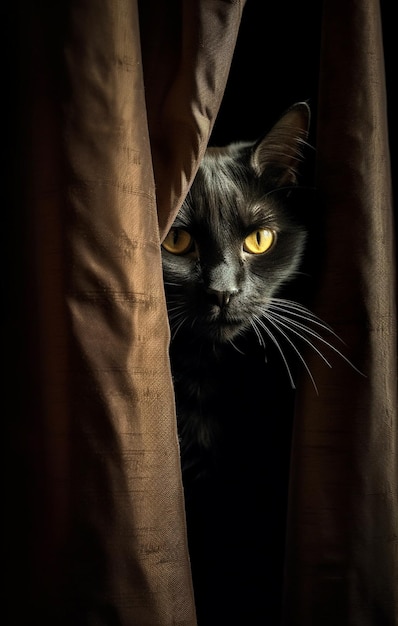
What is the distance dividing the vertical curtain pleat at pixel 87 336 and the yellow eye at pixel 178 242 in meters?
0.29

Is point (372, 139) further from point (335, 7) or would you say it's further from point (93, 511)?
point (93, 511)

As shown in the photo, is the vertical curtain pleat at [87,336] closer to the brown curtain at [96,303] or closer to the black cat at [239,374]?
the brown curtain at [96,303]

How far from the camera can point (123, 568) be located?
1.89 feet

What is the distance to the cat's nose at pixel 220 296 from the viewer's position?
82 centimetres

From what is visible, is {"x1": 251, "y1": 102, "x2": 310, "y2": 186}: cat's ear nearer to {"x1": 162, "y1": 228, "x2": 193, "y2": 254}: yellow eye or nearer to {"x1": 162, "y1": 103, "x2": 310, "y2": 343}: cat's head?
{"x1": 162, "y1": 103, "x2": 310, "y2": 343}: cat's head

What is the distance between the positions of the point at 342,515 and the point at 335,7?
0.69 m

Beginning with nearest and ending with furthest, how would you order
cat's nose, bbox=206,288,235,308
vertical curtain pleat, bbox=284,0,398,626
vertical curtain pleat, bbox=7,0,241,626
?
vertical curtain pleat, bbox=7,0,241,626, vertical curtain pleat, bbox=284,0,398,626, cat's nose, bbox=206,288,235,308

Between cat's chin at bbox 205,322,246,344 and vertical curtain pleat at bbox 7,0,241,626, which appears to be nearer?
vertical curtain pleat at bbox 7,0,241,626

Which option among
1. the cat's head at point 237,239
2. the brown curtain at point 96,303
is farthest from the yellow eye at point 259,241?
the brown curtain at point 96,303

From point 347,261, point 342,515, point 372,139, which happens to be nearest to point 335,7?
point 372,139

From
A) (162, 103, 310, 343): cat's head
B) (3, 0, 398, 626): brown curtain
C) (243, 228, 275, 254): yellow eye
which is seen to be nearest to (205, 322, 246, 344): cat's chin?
(162, 103, 310, 343): cat's head

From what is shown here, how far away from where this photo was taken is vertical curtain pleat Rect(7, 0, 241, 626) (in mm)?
565

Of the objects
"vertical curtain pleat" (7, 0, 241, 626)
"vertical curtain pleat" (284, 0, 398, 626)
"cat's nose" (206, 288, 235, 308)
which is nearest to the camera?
"vertical curtain pleat" (7, 0, 241, 626)

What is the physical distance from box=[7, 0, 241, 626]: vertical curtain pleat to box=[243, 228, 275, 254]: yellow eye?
1.15ft
